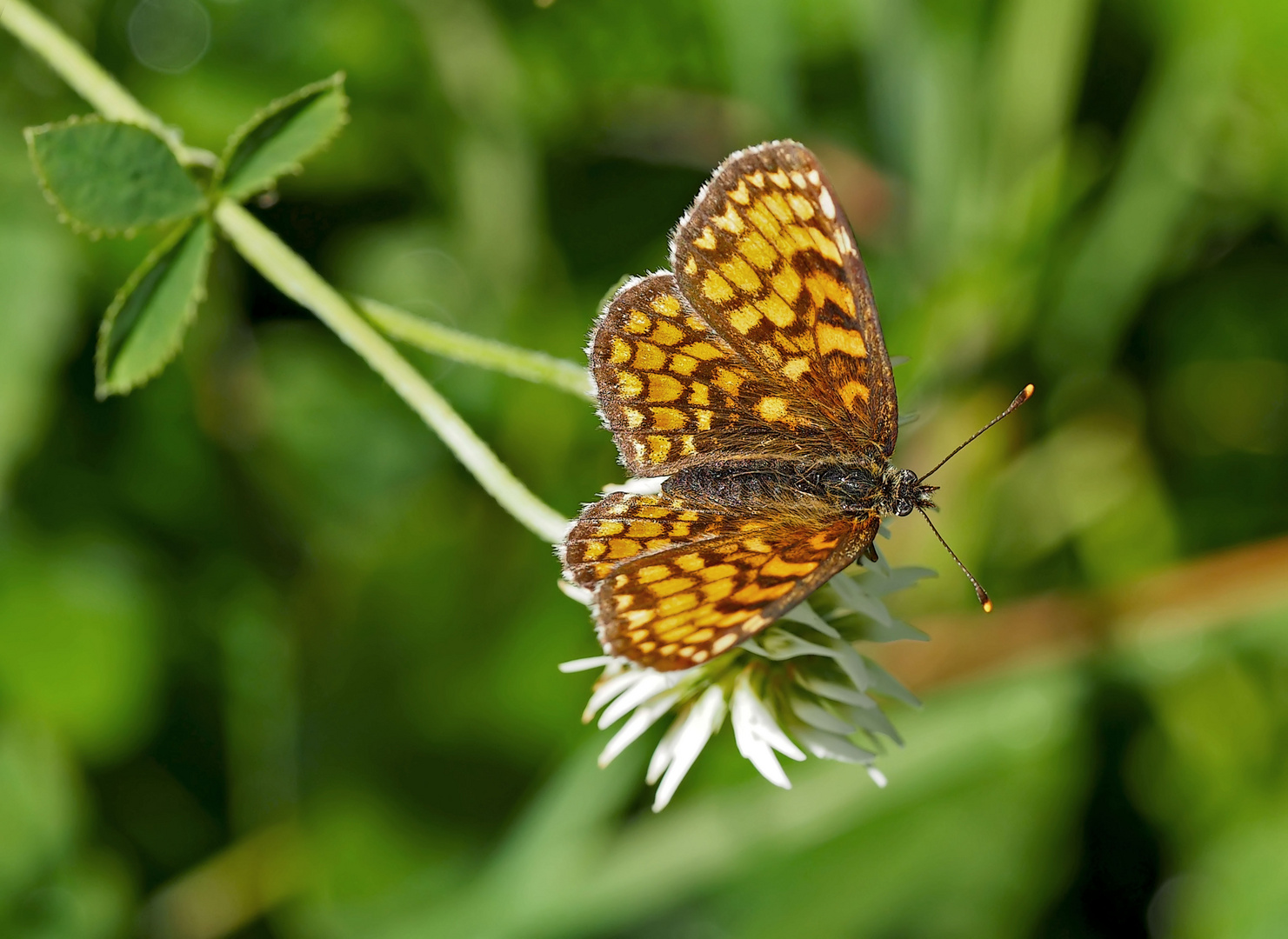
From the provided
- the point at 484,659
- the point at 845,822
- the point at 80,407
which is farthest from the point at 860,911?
the point at 80,407

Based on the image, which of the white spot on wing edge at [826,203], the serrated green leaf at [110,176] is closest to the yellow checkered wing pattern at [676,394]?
the white spot on wing edge at [826,203]

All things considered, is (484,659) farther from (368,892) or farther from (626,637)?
(626,637)

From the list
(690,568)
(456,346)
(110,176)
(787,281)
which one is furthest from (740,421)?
(110,176)

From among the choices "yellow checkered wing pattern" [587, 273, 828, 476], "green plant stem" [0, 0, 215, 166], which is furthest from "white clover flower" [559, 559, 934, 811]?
"green plant stem" [0, 0, 215, 166]

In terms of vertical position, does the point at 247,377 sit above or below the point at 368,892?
above

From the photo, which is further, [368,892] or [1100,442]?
[1100,442]

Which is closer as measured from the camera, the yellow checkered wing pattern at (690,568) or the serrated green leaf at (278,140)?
the yellow checkered wing pattern at (690,568)

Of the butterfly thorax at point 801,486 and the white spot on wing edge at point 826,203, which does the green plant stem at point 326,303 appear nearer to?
the butterfly thorax at point 801,486

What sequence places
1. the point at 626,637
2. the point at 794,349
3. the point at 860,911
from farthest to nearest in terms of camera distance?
the point at 860,911
the point at 794,349
the point at 626,637

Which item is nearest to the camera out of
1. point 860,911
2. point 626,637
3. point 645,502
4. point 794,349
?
point 626,637
